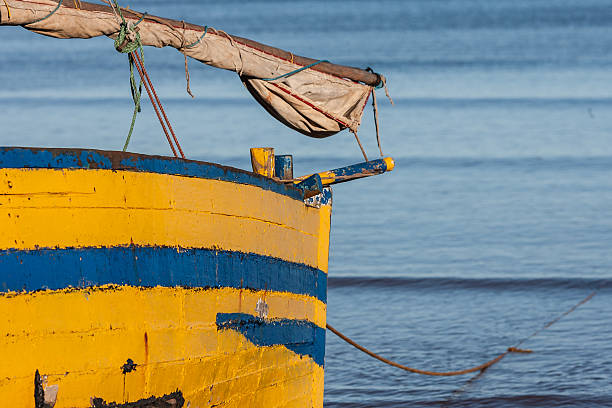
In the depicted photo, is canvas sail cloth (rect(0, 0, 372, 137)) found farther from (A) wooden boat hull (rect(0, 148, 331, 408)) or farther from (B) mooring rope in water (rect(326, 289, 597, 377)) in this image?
(B) mooring rope in water (rect(326, 289, 597, 377))

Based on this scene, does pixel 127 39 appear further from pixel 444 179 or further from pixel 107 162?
pixel 444 179

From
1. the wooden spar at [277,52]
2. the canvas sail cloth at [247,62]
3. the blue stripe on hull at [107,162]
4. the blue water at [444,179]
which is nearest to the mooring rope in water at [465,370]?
the blue water at [444,179]

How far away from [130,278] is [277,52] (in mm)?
3124

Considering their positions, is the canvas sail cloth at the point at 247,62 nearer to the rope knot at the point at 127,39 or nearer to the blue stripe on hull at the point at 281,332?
the rope knot at the point at 127,39

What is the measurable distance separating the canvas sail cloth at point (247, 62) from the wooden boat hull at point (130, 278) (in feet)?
4.64

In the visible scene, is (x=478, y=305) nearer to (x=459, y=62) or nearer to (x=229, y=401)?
(x=229, y=401)

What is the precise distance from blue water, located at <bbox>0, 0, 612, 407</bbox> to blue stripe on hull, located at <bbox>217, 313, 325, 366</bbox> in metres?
1.70

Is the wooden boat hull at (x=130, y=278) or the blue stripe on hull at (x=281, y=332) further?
the blue stripe on hull at (x=281, y=332)

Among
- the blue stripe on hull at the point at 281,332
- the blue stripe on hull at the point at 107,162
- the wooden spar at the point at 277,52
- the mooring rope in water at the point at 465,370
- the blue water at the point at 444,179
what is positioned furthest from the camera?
the blue water at the point at 444,179

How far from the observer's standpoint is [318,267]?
7480 mm

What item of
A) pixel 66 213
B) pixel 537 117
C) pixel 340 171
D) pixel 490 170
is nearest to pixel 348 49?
pixel 537 117

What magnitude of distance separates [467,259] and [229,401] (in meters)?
8.51

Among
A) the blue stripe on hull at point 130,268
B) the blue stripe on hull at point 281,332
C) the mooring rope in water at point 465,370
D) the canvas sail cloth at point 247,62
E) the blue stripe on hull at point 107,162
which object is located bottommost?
the mooring rope in water at point 465,370

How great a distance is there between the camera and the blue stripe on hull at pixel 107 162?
475 centimetres
